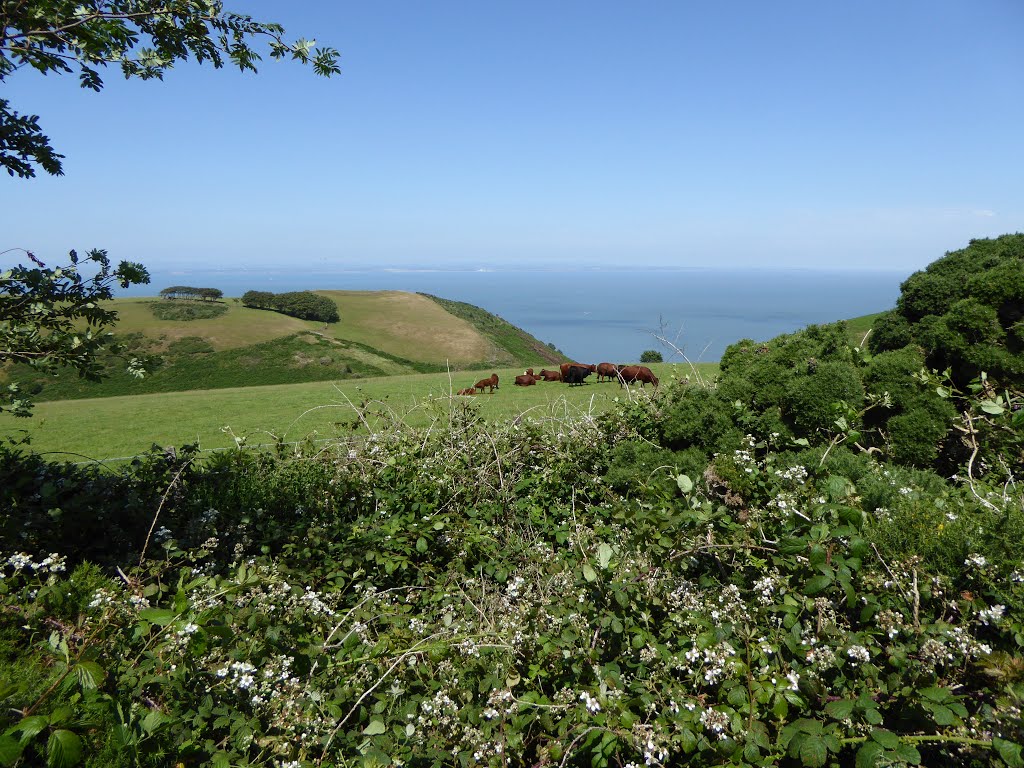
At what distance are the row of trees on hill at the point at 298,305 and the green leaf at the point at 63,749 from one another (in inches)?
2275

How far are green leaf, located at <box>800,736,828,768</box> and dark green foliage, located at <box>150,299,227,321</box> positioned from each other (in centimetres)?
5390

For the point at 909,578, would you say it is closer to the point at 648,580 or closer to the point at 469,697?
the point at 648,580

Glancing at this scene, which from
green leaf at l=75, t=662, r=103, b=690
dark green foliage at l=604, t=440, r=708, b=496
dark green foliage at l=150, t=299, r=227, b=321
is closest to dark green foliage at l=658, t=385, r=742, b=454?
dark green foliage at l=604, t=440, r=708, b=496

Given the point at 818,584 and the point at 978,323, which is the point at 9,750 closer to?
the point at 818,584

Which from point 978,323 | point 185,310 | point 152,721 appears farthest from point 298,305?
point 152,721

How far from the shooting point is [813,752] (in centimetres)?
191

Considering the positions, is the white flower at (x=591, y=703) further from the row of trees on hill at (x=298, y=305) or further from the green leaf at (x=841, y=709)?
the row of trees on hill at (x=298, y=305)

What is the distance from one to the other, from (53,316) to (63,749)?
133 inches

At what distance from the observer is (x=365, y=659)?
109 inches

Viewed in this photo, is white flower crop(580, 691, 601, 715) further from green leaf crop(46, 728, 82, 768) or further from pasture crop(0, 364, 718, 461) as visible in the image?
pasture crop(0, 364, 718, 461)

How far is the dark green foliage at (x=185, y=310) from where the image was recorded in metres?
47.2

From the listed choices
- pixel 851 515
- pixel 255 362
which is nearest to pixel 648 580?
pixel 851 515

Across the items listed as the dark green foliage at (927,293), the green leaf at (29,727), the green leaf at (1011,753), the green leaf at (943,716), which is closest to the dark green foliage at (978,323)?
the dark green foliage at (927,293)

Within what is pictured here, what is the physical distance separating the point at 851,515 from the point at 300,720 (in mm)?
2788
